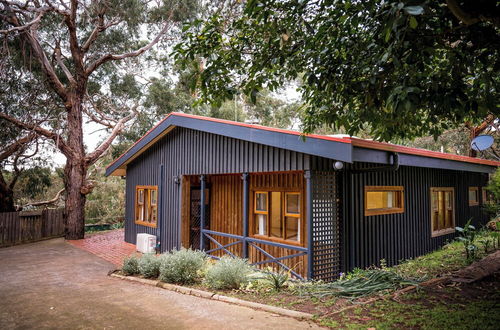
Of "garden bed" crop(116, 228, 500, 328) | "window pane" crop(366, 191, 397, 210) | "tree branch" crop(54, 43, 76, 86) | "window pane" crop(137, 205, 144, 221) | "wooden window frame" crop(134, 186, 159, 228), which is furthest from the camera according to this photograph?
"tree branch" crop(54, 43, 76, 86)

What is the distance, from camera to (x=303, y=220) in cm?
770

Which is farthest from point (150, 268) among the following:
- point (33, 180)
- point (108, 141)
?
point (33, 180)

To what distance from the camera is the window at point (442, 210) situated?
35.7ft

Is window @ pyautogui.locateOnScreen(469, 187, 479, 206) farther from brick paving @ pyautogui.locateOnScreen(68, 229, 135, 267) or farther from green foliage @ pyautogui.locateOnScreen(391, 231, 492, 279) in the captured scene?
brick paving @ pyautogui.locateOnScreen(68, 229, 135, 267)

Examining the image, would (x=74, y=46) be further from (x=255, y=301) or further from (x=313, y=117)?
(x=255, y=301)

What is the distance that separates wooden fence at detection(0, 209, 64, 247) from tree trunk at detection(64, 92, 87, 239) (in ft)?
3.16

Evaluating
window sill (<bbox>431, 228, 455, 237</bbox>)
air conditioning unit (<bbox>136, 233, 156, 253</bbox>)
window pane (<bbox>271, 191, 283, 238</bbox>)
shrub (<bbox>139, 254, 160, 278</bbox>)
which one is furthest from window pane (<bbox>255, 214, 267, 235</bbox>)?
window sill (<bbox>431, 228, 455, 237</bbox>)

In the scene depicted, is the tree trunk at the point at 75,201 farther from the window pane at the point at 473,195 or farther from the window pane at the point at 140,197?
the window pane at the point at 473,195

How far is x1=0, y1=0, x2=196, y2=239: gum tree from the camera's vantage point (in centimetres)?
1434

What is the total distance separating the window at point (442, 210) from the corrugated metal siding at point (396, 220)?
0.21 meters

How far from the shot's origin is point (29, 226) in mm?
14430

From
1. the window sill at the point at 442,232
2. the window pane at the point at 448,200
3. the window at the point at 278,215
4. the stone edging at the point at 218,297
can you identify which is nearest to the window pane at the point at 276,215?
the window at the point at 278,215

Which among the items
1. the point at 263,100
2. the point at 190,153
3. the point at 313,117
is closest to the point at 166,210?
the point at 190,153

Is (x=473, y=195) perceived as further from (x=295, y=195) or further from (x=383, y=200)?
(x=295, y=195)
